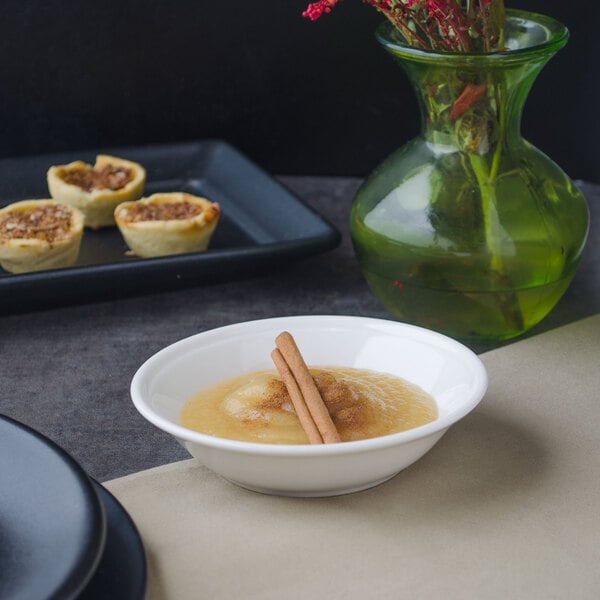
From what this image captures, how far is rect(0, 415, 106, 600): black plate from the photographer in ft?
2.73

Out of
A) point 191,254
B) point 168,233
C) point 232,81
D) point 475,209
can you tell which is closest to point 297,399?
point 475,209

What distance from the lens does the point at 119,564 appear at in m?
0.90

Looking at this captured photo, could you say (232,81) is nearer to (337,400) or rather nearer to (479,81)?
(479,81)

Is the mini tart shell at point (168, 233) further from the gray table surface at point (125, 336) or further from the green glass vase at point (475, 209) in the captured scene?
the green glass vase at point (475, 209)

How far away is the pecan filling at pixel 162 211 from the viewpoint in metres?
1.80

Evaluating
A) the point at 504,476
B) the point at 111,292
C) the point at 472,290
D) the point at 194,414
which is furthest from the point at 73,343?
the point at 504,476

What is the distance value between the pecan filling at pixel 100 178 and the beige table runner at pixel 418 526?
92 cm

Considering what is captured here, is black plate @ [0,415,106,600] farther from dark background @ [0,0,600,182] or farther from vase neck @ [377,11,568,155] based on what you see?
dark background @ [0,0,600,182]

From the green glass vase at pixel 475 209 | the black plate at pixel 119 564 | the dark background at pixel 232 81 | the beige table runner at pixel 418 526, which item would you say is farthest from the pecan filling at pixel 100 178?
the black plate at pixel 119 564

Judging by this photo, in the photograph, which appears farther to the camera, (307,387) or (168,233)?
(168,233)

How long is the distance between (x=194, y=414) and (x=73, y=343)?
18.2 inches

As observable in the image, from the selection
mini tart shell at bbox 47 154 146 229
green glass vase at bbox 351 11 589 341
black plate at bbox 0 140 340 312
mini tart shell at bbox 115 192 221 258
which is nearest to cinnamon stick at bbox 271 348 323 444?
green glass vase at bbox 351 11 589 341

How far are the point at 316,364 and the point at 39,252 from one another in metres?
0.64

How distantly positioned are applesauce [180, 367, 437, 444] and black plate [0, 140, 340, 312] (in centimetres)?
44
